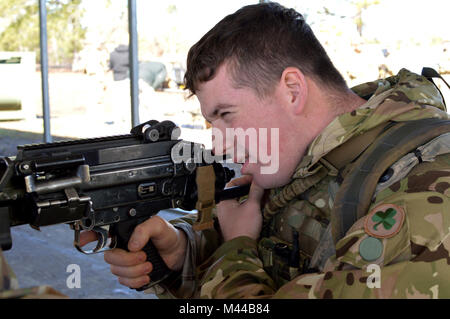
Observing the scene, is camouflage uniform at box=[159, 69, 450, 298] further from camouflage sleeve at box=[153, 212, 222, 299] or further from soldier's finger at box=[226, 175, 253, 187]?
soldier's finger at box=[226, 175, 253, 187]

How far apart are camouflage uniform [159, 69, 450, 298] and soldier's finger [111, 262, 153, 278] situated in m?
0.14

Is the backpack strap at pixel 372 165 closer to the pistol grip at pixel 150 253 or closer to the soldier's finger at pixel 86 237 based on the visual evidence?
the pistol grip at pixel 150 253

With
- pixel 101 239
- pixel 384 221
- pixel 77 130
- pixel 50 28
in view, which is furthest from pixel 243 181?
pixel 50 28

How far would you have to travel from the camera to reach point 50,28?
19.9ft

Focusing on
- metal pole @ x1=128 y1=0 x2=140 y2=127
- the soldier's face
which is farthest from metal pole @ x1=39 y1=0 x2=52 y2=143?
the soldier's face

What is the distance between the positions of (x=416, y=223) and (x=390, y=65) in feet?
7.64

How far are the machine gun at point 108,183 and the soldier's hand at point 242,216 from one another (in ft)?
0.12

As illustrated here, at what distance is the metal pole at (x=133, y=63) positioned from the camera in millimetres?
4508

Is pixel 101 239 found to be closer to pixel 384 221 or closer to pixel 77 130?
pixel 384 221

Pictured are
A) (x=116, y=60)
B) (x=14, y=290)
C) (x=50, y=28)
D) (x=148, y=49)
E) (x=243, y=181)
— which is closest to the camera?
(x=14, y=290)

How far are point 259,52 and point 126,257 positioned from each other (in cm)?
71

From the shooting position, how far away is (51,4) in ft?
19.6

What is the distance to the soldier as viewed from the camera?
0.98 m

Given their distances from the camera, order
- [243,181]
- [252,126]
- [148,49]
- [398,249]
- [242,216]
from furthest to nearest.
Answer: [148,49] < [243,181] < [242,216] < [252,126] < [398,249]
